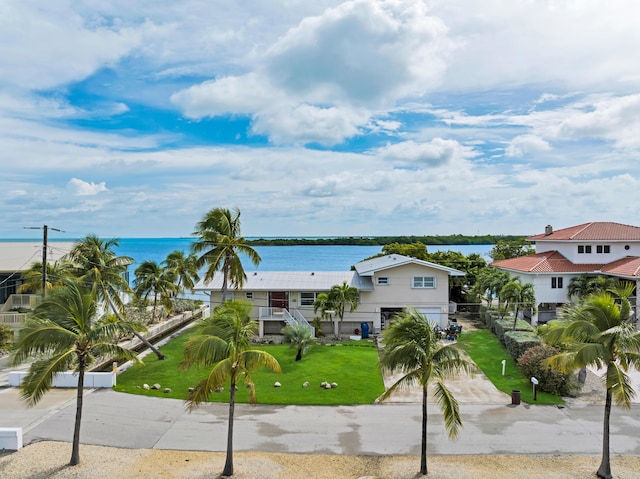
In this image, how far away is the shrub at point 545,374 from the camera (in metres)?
20.5

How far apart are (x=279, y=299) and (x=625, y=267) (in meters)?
24.3

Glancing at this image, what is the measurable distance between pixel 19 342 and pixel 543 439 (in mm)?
16443

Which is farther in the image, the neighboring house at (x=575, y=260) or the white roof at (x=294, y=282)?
the neighboring house at (x=575, y=260)

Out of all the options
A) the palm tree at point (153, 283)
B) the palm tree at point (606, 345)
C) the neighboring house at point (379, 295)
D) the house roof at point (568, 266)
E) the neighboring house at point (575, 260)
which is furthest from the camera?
the palm tree at point (153, 283)

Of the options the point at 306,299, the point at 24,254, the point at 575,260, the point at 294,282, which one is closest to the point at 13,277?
the point at 24,254

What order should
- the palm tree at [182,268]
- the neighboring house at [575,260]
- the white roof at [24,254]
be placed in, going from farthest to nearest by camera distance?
the palm tree at [182,268]
the neighboring house at [575,260]
the white roof at [24,254]

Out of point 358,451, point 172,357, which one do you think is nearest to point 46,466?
point 358,451

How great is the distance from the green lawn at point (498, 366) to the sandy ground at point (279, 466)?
13.3 feet

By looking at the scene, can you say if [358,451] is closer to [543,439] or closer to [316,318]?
[543,439]

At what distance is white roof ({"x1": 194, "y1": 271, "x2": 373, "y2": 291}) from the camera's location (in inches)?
1286

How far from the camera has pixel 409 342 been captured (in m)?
13.4

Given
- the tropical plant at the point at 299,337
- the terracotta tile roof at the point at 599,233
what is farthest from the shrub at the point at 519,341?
the terracotta tile roof at the point at 599,233

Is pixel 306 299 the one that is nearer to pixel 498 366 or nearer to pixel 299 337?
pixel 299 337

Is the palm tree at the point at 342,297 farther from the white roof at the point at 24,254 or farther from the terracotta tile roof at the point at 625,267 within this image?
the white roof at the point at 24,254
